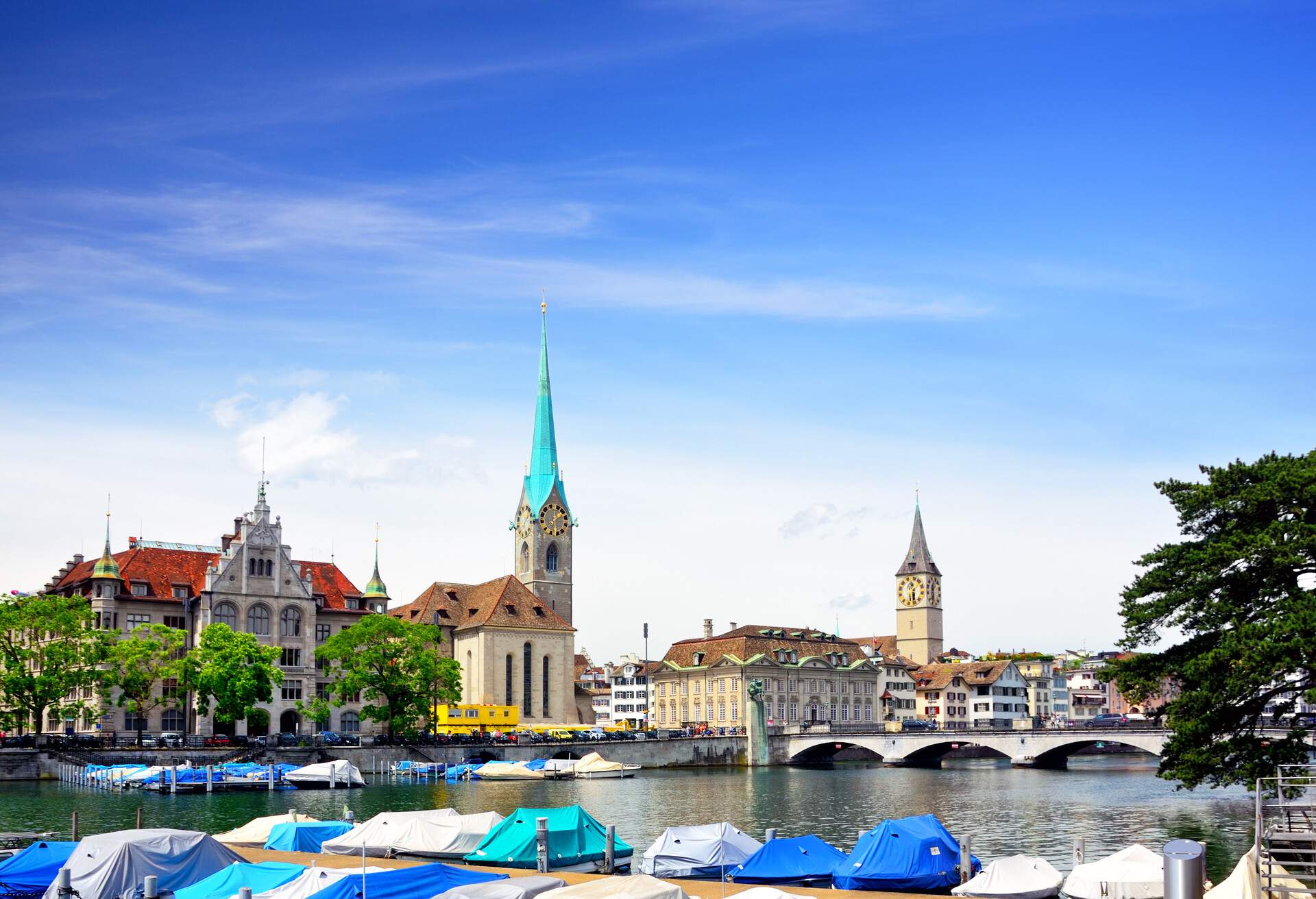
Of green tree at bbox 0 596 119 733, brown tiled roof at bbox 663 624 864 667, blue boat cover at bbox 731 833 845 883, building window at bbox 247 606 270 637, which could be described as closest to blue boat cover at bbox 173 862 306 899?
blue boat cover at bbox 731 833 845 883

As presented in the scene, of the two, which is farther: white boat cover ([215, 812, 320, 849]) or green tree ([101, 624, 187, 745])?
green tree ([101, 624, 187, 745])

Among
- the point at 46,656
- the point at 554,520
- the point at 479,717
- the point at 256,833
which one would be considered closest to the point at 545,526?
the point at 554,520

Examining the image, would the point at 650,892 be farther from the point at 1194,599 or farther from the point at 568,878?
the point at 1194,599

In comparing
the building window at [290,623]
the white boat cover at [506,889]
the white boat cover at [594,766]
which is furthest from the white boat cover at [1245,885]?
the building window at [290,623]

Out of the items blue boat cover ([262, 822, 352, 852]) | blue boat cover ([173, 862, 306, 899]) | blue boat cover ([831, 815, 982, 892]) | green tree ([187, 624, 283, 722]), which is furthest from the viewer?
green tree ([187, 624, 283, 722])

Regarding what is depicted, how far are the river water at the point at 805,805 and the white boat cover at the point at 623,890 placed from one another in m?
Answer: 22.0

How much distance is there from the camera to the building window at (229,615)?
123m

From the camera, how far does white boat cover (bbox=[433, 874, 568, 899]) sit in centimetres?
3116

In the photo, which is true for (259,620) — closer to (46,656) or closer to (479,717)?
(479,717)

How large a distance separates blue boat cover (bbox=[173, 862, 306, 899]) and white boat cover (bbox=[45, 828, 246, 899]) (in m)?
1.05

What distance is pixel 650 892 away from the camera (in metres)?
29.6

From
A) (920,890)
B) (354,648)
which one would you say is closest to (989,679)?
(354,648)

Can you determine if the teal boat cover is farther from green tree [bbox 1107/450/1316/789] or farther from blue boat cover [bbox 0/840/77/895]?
green tree [bbox 1107/450/1316/789]

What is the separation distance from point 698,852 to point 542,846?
15.4ft
